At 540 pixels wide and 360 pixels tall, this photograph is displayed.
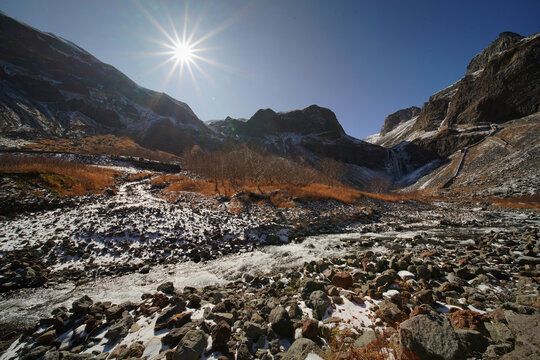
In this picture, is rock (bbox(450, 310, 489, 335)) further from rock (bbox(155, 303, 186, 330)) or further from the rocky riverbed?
rock (bbox(155, 303, 186, 330))

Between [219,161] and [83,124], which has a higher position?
[83,124]

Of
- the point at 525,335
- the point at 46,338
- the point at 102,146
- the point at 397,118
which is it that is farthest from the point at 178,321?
the point at 397,118

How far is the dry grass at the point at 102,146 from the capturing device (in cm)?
5281

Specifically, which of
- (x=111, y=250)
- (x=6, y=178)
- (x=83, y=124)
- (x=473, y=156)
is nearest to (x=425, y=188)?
(x=473, y=156)

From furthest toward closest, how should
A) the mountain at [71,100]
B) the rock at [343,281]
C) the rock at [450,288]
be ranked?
1. the mountain at [71,100]
2. the rock at [343,281]
3. the rock at [450,288]

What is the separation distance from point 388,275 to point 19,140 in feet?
277

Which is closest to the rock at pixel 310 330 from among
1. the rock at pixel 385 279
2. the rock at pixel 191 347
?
the rock at pixel 191 347

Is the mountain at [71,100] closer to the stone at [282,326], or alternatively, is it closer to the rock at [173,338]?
the rock at [173,338]

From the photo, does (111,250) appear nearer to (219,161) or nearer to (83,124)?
(219,161)

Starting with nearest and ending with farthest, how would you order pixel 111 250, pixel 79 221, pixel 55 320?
pixel 55 320
pixel 111 250
pixel 79 221

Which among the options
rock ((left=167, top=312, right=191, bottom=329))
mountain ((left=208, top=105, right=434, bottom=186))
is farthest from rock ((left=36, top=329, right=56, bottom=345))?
mountain ((left=208, top=105, right=434, bottom=186))

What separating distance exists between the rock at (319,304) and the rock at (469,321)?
2212mm

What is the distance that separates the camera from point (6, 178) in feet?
51.6

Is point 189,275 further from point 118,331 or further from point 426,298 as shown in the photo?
point 426,298
